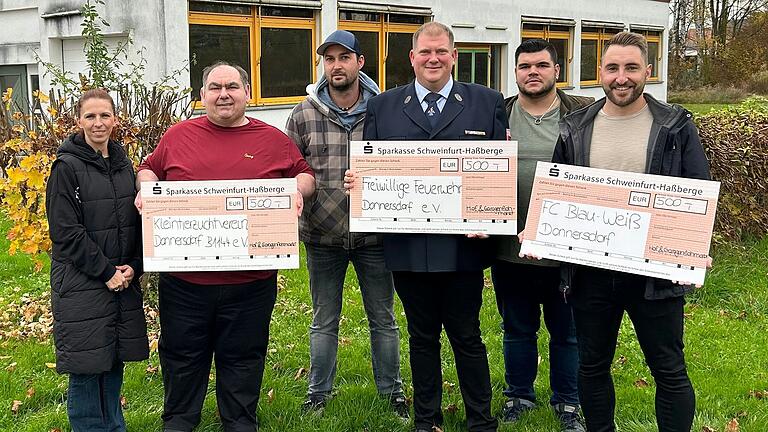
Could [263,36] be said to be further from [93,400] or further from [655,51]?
[655,51]

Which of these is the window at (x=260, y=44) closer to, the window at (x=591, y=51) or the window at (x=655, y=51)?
the window at (x=591, y=51)

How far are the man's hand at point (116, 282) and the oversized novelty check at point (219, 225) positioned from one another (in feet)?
0.44

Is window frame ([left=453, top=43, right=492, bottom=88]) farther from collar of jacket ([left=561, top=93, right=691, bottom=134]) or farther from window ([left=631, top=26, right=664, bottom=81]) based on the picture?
collar of jacket ([left=561, top=93, right=691, bottom=134])

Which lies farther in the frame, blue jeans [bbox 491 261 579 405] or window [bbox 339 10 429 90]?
window [bbox 339 10 429 90]

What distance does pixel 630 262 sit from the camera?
359 cm

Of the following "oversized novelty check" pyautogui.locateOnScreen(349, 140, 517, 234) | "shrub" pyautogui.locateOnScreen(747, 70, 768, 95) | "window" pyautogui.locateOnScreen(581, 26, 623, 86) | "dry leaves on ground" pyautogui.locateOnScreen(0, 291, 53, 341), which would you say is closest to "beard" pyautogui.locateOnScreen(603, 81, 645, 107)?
"oversized novelty check" pyautogui.locateOnScreen(349, 140, 517, 234)

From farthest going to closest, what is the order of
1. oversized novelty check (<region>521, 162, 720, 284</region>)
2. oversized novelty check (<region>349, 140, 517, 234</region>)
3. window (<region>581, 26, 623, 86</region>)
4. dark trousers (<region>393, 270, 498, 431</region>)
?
window (<region>581, 26, 623, 86</region>) → dark trousers (<region>393, 270, 498, 431</region>) → oversized novelty check (<region>349, 140, 517, 234</region>) → oversized novelty check (<region>521, 162, 720, 284</region>)

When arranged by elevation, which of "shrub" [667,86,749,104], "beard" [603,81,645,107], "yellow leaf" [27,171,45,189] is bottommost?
"yellow leaf" [27,171,45,189]

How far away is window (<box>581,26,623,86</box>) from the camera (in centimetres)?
2358

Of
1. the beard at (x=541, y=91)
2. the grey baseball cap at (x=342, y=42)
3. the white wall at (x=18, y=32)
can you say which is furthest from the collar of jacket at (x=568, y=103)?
the white wall at (x=18, y=32)

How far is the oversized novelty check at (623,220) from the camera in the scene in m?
3.51

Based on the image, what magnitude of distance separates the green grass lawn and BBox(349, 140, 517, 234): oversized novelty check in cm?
132

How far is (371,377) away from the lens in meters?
5.36

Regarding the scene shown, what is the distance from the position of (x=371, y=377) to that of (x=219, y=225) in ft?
6.33
